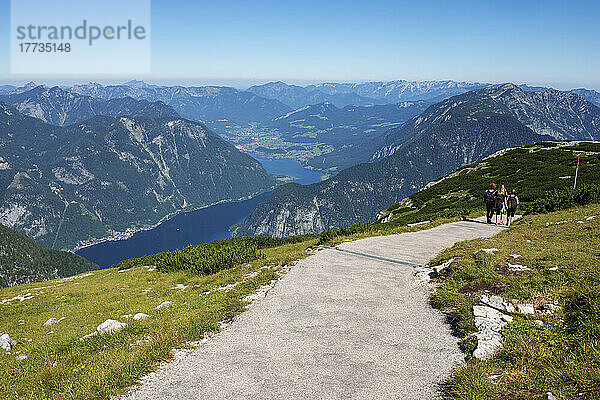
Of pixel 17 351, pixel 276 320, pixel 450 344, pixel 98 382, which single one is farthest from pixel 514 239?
pixel 17 351

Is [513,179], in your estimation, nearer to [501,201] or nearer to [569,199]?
[569,199]

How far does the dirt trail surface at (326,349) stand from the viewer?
850 centimetres

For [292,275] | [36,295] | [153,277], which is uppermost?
[292,275]

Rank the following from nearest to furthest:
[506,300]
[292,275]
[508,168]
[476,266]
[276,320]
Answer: [506,300] → [276,320] → [476,266] → [292,275] → [508,168]

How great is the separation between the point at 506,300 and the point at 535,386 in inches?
194

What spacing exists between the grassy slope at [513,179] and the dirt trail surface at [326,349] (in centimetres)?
2805

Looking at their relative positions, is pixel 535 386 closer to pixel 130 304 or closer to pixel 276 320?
pixel 276 320

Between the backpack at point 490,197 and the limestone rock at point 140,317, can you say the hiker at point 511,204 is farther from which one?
the limestone rock at point 140,317

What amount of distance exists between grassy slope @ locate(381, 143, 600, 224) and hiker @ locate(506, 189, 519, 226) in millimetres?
7938

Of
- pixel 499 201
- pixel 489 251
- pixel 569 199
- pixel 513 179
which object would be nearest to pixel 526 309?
pixel 489 251

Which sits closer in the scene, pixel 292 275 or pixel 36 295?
pixel 292 275

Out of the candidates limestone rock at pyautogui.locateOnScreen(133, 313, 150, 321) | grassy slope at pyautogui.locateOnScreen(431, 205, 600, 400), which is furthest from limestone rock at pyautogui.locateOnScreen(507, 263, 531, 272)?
limestone rock at pyautogui.locateOnScreen(133, 313, 150, 321)

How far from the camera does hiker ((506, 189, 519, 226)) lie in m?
29.1

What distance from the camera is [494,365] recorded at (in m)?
8.31
